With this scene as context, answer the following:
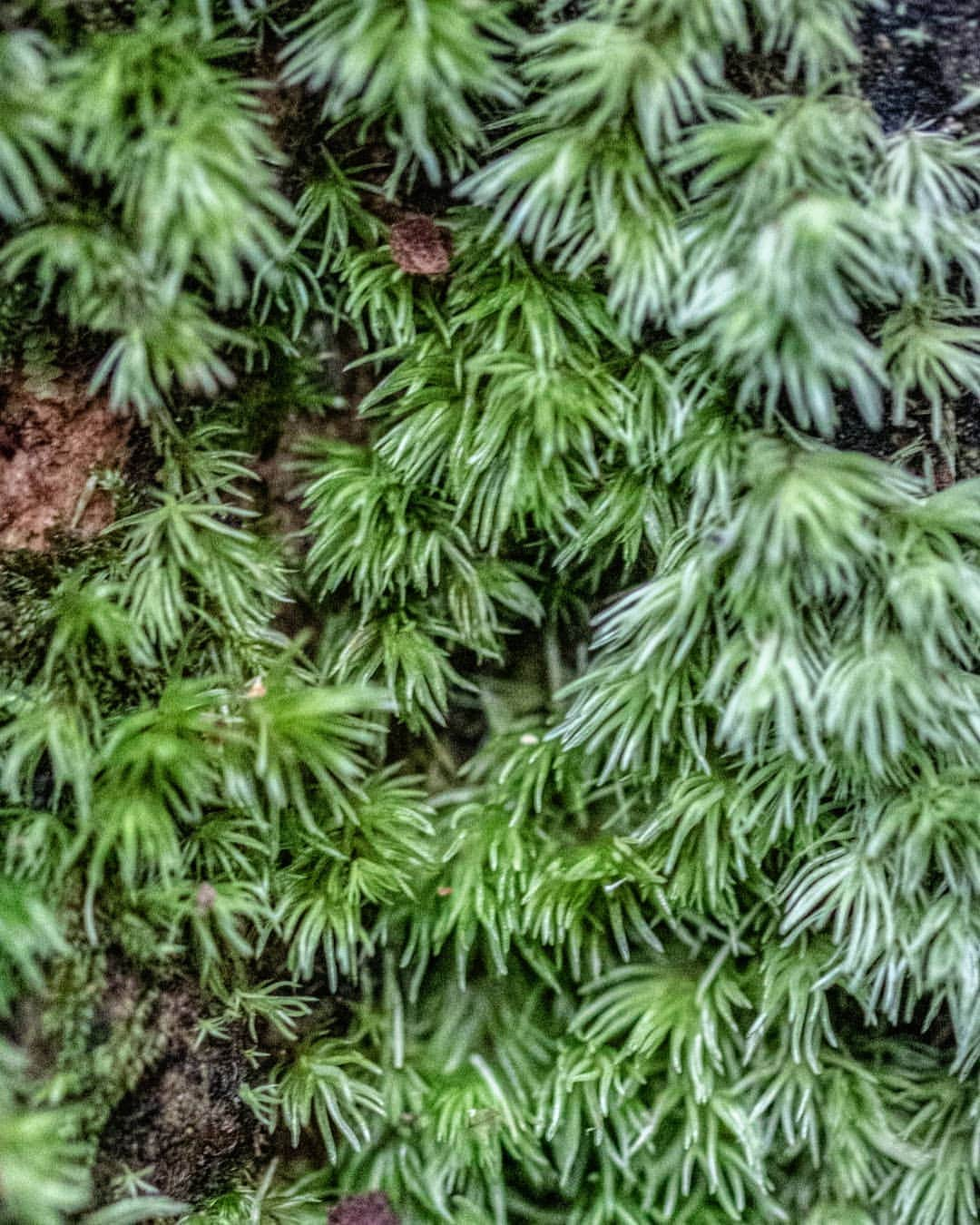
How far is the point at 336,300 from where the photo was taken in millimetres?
1244

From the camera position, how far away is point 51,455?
3.87 ft

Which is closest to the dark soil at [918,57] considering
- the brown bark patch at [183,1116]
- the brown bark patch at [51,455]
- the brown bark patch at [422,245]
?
the brown bark patch at [422,245]

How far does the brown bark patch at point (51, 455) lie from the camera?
116 centimetres

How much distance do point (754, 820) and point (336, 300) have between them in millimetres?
793

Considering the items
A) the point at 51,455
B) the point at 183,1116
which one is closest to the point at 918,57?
the point at 51,455

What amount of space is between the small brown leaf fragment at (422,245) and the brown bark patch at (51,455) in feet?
1.23

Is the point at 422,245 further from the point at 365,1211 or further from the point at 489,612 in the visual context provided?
the point at 365,1211

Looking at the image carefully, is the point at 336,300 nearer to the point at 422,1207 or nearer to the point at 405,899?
the point at 405,899

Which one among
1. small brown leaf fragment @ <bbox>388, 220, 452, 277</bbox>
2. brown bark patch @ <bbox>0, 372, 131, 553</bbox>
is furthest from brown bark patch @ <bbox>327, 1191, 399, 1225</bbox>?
small brown leaf fragment @ <bbox>388, 220, 452, 277</bbox>

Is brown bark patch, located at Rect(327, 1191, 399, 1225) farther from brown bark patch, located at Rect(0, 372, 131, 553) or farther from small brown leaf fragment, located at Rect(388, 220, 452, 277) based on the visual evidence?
small brown leaf fragment, located at Rect(388, 220, 452, 277)

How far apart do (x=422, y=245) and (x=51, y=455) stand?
0.49 meters

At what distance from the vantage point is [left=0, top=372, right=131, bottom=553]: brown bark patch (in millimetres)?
1163

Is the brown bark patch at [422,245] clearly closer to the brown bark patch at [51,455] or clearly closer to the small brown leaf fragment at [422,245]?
the small brown leaf fragment at [422,245]

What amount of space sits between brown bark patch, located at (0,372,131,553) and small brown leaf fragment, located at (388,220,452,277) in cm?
37
